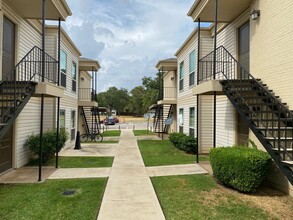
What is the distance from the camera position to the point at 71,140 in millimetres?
17344

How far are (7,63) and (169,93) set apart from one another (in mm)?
14936

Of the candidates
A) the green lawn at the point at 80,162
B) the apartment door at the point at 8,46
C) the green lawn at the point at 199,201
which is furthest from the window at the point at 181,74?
the apartment door at the point at 8,46

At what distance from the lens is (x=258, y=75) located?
8.73 m

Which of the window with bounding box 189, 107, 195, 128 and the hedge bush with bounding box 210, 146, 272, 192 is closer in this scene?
the hedge bush with bounding box 210, 146, 272, 192

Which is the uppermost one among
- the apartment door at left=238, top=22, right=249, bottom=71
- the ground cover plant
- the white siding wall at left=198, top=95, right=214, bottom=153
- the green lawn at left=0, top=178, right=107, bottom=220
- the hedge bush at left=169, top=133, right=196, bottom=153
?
the apartment door at left=238, top=22, right=249, bottom=71

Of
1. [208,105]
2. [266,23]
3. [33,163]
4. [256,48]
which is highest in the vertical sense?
[266,23]

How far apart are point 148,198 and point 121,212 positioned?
1.08 meters

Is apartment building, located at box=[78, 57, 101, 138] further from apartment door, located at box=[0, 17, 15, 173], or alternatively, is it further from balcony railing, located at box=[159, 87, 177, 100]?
apartment door, located at box=[0, 17, 15, 173]

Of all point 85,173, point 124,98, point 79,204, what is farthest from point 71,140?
point 124,98

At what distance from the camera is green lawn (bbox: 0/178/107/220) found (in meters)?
5.34

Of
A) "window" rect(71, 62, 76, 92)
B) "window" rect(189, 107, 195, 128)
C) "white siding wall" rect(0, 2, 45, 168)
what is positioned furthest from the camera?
"window" rect(71, 62, 76, 92)

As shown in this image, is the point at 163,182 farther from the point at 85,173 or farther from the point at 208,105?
the point at 208,105

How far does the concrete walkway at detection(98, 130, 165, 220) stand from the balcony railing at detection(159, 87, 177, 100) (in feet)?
40.4

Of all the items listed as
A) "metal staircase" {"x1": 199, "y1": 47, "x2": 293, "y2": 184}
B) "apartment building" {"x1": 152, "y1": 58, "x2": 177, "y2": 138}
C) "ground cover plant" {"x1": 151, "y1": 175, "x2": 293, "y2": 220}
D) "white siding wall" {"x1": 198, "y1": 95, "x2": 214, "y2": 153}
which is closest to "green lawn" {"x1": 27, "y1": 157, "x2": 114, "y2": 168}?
"ground cover plant" {"x1": 151, "y1": 175, "x2": 293, "y2": 220}
